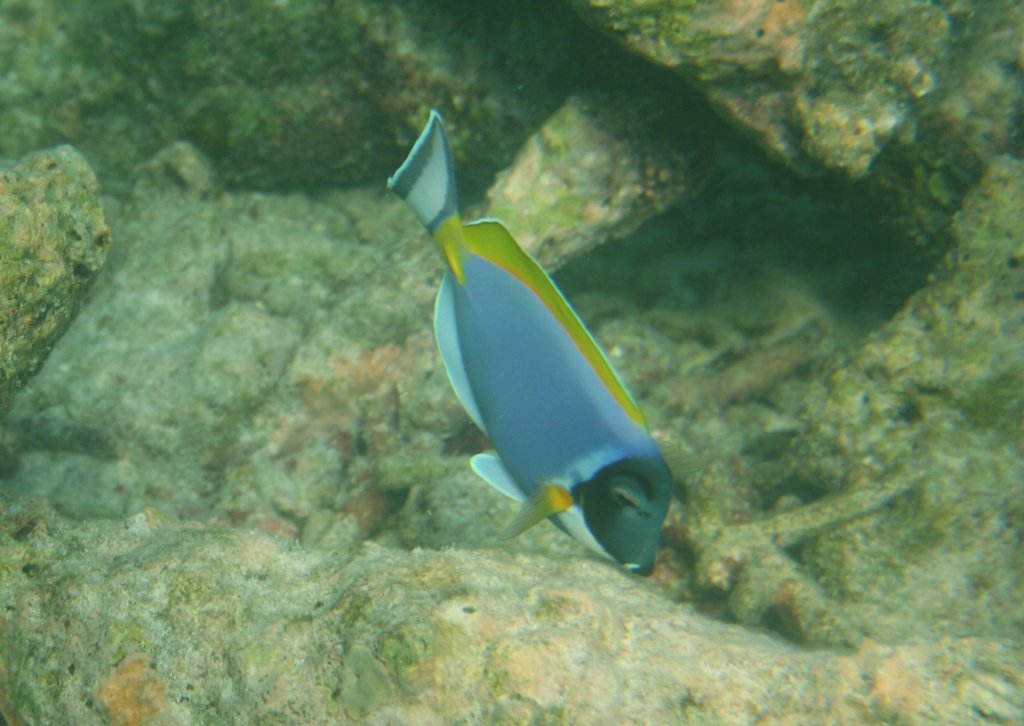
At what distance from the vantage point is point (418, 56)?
13.0 ft

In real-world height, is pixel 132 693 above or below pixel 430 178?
below

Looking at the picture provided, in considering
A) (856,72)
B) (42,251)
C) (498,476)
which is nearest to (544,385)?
(498,476)

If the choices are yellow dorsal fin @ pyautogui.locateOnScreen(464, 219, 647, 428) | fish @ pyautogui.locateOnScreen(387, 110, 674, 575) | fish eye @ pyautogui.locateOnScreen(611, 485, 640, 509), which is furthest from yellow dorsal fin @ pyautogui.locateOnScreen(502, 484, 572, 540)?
yellow dorsal fin @ pyautogui.locateOnScreen(464, 219, 647, 428)

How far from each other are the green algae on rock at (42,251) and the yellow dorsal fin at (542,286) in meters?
1.22

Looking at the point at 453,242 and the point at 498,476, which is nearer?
the point at 453,242

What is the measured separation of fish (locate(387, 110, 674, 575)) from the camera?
4.99 ft

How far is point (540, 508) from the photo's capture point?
1491 millimetres

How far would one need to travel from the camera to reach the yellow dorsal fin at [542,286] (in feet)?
4.99

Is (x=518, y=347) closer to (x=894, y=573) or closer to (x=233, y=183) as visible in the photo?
(x=894, y=573)

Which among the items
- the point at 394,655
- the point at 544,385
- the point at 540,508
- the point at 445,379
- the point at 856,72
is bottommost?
the point at 445,379


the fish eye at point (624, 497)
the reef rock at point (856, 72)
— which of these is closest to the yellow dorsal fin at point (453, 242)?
the fish eye at point (624, 497)

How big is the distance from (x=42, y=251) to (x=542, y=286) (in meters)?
1.41

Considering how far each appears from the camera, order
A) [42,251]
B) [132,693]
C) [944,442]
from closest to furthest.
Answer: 1. [132,693]
2. [42,251]
3. [944,442]

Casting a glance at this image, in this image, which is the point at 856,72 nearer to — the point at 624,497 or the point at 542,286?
the point at 542,286
